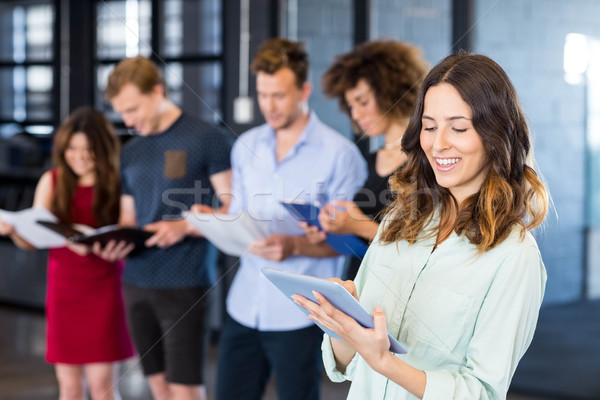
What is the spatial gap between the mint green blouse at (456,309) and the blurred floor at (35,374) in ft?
6.67

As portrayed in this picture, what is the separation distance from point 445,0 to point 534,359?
5.35 feet

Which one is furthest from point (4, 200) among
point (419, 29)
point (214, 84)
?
point (419, 29)

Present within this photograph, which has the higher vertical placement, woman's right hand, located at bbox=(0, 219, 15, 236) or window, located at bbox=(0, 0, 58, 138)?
window, located at bbox=(0, 0, 58, 138)

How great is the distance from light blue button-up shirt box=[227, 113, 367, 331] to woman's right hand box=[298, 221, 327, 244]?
80 millimetres

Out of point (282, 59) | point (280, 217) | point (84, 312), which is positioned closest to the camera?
point (280, 217)

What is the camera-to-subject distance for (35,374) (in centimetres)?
359

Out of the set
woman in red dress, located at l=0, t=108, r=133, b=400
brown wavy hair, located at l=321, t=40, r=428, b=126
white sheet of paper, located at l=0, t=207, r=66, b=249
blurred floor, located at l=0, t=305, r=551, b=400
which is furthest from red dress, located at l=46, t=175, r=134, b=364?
brown wavy hair, located at l=321, t=40, r=428, b=126

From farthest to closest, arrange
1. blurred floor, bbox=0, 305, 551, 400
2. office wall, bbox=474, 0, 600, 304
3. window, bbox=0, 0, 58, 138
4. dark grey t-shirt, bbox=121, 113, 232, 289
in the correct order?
window, bbox=0, 0, 58, 138, blurred floor, bbox=0, 305, 551, 400, office wall, bbox=474, 0, 600, 304, dark grey t-shirt, bbox=121, 113, 232, 289

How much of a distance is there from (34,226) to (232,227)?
33.1 inches

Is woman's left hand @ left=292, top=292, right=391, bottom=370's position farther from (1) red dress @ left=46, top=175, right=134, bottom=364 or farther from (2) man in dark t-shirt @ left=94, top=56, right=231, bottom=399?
(1) red dress @ left=46, top=175, right=134, bottom=364

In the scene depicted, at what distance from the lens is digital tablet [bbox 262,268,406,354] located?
3.32 ft

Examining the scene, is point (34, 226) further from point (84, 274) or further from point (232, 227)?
point (232, 227)

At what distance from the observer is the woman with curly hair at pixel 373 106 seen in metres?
1.87

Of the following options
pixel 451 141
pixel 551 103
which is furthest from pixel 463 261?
pixel 551 103
